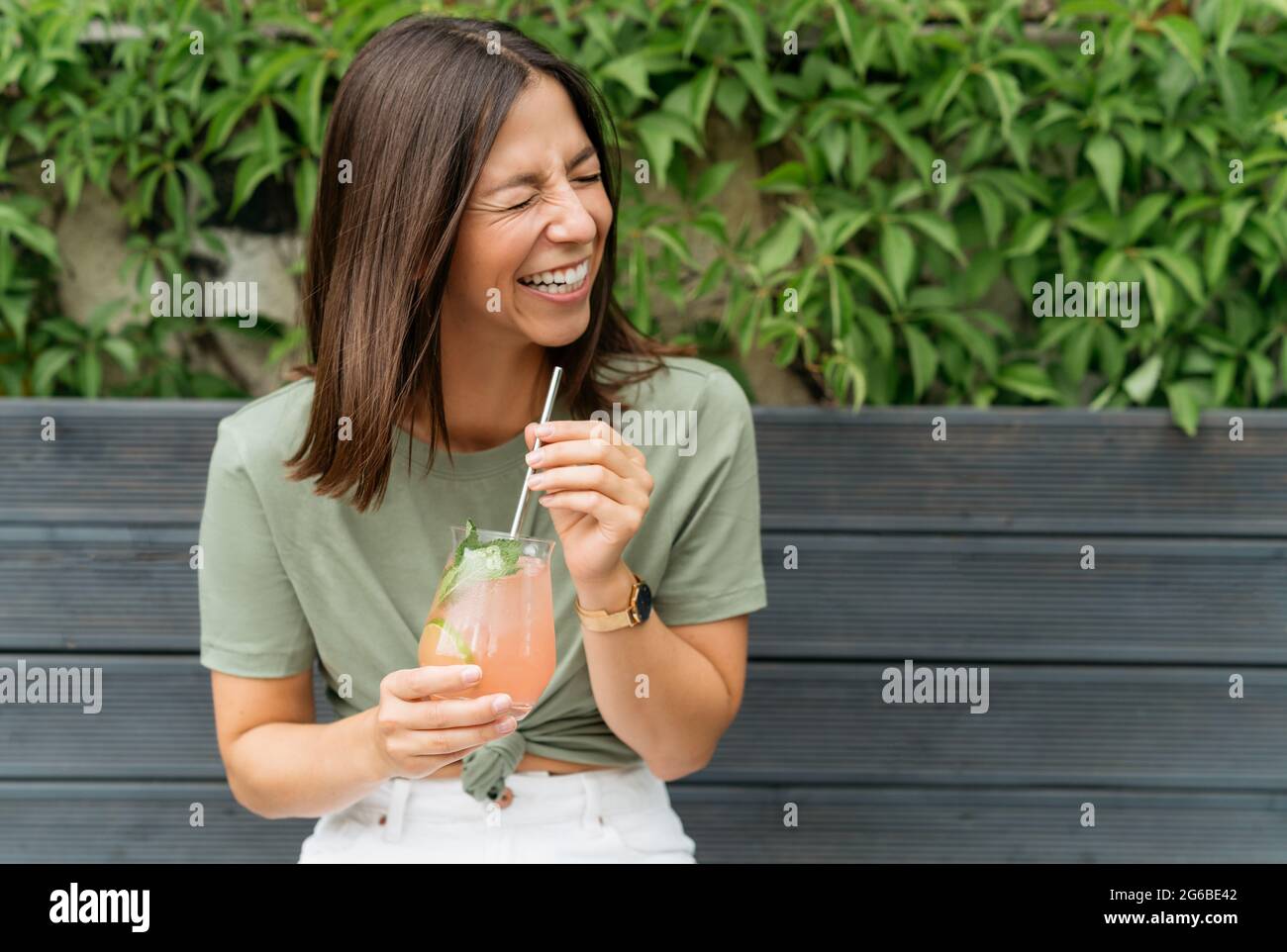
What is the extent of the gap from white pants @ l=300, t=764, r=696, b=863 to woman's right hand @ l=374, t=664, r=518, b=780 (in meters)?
0.26

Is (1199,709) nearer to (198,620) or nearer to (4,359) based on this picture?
(198,620)

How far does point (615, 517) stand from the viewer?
1.24 metres

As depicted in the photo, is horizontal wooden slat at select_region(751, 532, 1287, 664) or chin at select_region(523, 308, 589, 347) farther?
horizontal wooden slat at select_region(751, 532, 1287, 664)

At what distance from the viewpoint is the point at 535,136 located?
55.6 inches

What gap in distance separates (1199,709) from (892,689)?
0.54 m

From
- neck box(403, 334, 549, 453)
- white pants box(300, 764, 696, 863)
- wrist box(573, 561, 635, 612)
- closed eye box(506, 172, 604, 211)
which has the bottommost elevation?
white pants box(300, 764, 696, 863)

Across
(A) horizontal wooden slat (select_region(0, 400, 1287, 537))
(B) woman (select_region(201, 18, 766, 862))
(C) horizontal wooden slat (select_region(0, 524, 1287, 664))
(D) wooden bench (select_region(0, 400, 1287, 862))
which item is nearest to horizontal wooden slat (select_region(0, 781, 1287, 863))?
(D) wooden bench (select_region(0, 400, 1287, 862))

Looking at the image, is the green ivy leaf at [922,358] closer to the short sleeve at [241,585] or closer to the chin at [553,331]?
the chin at [553,331]

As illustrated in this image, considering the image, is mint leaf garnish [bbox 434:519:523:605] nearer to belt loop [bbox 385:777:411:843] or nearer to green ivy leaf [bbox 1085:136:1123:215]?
belt loop [bbox 385:777:411:843]

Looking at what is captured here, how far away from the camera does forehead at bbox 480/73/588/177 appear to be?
1.40 meters

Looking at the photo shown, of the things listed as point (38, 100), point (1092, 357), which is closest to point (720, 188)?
point (1092, 357)

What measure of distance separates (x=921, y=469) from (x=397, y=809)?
3.53 ft

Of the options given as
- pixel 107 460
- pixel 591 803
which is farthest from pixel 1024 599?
pixel 107 460

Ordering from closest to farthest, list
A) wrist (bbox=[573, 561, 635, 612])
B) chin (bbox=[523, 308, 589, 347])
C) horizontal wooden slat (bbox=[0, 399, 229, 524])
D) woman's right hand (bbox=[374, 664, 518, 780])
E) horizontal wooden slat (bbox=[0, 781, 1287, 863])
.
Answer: woman's right hand (bbox=[374, 664, 518, 780]) → wrist (bbox=[573, 561, 635, 612]) → chin (bbox=[523, 308, 589, 347]) → horizontal wooden slat (bbox=[0, 399, 229, 524]) → horizontal wooden slat (bbox=[0, 781, 1287, 863])
